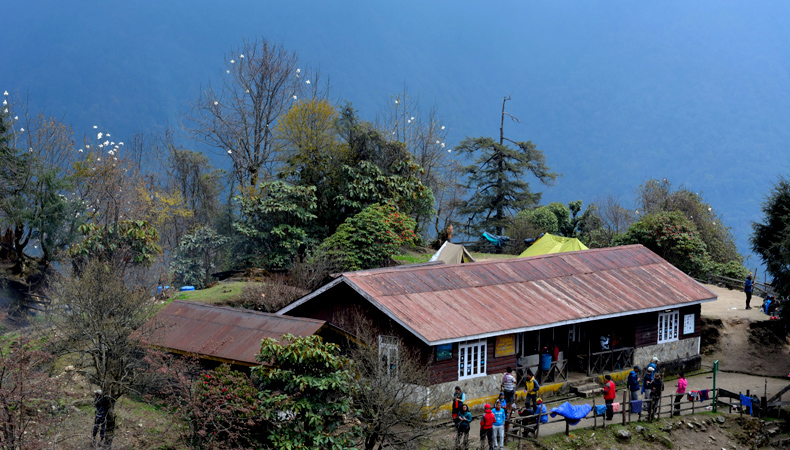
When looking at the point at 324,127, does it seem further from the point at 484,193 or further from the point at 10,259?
the point at 484,193

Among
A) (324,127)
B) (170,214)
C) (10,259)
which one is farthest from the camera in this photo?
(170,214)

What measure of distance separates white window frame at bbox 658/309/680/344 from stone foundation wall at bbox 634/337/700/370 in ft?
0.60

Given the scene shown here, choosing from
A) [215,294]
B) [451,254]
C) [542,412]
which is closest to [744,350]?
[451,254]

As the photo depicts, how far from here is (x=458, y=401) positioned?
18.1 metres

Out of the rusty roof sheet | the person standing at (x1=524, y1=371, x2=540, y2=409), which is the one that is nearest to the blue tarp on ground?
the person standing at (x1=524, y1=371, x2=540, y2=409)

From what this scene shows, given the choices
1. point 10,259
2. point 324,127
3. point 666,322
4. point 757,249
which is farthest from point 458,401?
point 10,259

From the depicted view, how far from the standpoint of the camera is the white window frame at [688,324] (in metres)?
25.6

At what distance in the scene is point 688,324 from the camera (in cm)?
2580

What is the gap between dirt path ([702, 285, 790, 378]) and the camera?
27.3 meters

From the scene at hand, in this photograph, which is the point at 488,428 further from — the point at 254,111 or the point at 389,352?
the point at 254,111

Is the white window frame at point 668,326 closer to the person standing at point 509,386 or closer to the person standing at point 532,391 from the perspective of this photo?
the person standing at point 532,391

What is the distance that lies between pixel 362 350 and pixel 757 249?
20198 millimetres

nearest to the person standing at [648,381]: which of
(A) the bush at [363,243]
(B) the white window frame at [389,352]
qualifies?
(B) the white window frame at [389,352]

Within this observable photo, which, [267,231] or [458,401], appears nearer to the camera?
[458,401]
